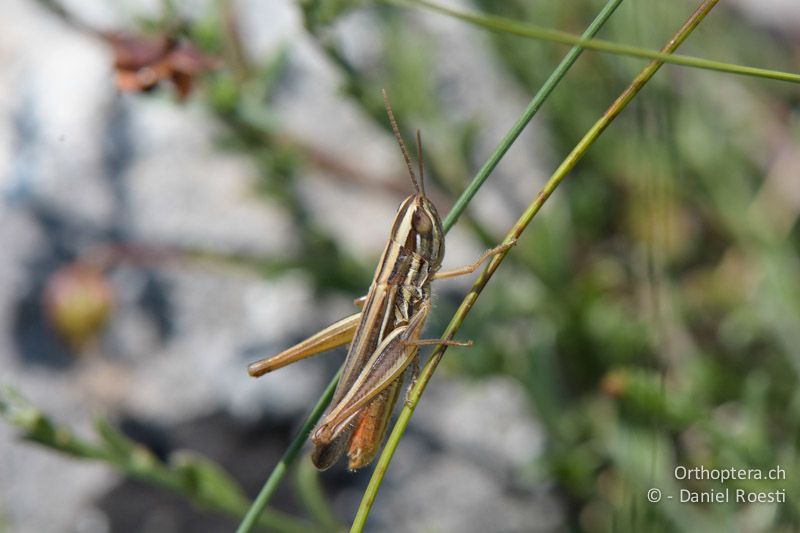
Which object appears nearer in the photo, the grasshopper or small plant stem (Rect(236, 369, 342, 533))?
small plant stem (Rect(236, 369, 342, 533))

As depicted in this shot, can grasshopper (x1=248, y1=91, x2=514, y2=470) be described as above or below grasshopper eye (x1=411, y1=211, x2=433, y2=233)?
below

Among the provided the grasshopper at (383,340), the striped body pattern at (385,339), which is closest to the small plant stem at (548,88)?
the grasshopper at (383,340)

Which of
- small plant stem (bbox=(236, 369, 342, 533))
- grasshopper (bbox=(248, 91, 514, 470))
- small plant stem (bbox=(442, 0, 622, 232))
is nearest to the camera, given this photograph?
small plant stem (bbox=(442, 0, 622, 232))

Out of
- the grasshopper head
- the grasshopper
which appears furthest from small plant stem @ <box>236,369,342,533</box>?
the grasshopper head

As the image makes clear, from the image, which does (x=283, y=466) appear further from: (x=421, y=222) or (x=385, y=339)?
(x=421, y=222)

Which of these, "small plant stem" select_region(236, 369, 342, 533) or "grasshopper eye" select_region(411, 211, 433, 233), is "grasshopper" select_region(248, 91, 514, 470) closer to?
"grasshopper eye" select_region(411, 211, 433, 233)

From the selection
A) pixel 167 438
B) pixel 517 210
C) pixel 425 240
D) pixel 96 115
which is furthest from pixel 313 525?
pixel 96 115

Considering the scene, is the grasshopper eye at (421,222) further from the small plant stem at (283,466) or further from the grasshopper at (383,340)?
the small plant stem at (283,466)
